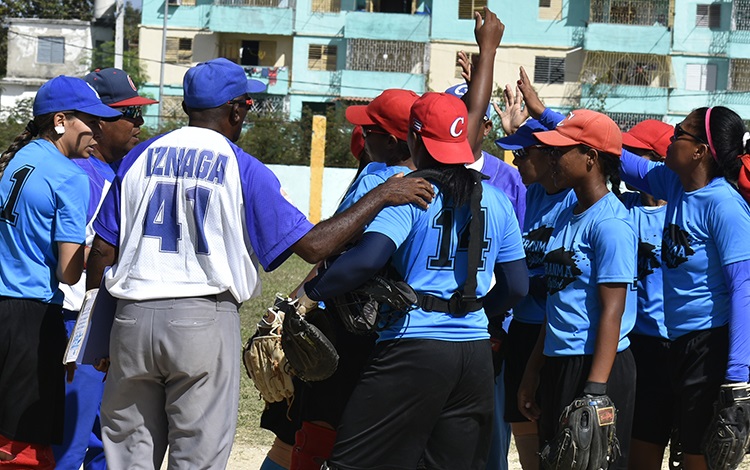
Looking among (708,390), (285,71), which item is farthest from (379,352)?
(285,71)

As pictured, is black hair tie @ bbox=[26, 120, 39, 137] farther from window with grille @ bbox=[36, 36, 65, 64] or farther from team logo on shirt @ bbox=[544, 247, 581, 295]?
window with grille @ bbox=[36, 36, 65, 64]

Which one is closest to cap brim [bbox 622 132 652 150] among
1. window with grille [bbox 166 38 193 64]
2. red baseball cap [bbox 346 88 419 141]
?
red baseball cap [bbox 346 88 419 141]

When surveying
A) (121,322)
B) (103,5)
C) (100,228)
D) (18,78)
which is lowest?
(121,322)

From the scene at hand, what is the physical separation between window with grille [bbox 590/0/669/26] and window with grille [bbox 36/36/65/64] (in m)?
27.6

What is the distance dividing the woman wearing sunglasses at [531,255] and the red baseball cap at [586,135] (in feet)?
0.72

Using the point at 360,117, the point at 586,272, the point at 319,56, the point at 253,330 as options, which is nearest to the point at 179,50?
the point at 319,56

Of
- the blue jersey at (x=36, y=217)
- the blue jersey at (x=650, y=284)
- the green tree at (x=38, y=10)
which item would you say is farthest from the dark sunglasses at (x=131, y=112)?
the green tree at (x=38, y=10)

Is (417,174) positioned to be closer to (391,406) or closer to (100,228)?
(391,406)

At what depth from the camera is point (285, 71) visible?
159 feet

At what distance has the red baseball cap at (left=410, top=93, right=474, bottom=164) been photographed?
161 inches

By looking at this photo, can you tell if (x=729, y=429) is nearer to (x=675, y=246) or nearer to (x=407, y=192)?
(x=675, y=246)

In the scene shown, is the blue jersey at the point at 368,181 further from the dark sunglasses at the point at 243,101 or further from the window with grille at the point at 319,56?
the window with grille at the point at 319,56

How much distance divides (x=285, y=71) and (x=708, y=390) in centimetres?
4484

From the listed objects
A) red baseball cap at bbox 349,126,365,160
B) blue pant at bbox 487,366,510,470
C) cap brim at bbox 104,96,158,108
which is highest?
cap brim at bbox 104,96,158,108
